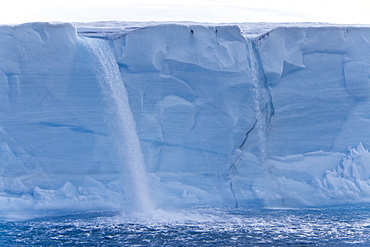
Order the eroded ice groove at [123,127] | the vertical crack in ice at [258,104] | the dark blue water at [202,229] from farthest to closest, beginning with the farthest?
the vertical crack in ice at [258,104] → the eroded ice groove at [123,127] → the dark blue water at [202,229]

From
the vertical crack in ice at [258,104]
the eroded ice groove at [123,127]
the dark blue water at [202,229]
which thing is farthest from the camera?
the vertical crack in ice at [258,104]

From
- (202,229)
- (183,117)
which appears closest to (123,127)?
(183,117)

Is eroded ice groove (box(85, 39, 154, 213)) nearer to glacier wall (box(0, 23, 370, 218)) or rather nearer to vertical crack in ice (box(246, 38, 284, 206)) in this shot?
glacier wall (box(0, 23, 370, 218))

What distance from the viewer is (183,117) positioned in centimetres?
893

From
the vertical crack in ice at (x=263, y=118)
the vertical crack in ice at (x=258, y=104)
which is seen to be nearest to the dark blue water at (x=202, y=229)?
the vertical crack in ice at (x=263, y=118)

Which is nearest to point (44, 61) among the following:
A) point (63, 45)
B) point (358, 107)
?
point (63, 45)

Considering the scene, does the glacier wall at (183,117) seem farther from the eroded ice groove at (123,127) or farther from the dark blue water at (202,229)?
the dark blue water at (202,229)

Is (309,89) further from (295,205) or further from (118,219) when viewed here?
(118,219)

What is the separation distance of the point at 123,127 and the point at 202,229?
1.79 meters

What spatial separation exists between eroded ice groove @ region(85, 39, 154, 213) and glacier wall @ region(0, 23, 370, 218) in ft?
0.05

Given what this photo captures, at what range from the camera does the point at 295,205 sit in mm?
9078

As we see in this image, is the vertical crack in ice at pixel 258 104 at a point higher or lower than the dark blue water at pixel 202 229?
higher

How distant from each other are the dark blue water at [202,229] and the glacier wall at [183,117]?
0.34 metres

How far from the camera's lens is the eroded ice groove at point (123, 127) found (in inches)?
340
